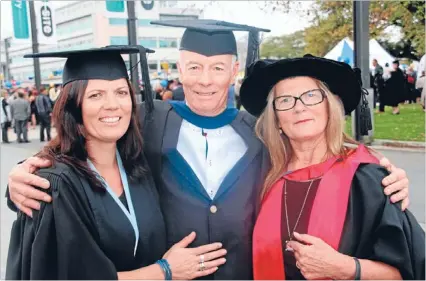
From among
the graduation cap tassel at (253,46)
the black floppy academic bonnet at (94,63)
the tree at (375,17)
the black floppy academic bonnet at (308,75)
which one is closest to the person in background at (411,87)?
the tree at (375,17)

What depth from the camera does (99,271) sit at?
1.86 metres

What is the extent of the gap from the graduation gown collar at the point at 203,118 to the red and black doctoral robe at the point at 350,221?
46cm

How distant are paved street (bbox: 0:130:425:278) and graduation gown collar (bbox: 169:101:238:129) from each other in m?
2.61

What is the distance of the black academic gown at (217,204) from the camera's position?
221 centimetres

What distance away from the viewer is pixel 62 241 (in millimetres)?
1801

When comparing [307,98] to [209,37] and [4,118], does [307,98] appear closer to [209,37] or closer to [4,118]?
[209,37]

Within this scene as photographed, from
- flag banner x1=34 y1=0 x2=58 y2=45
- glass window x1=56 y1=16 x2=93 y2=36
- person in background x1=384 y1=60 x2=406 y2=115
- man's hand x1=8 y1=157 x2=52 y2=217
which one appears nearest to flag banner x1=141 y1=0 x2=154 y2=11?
glass window x1=56 y1=16 x2=93 y2=36

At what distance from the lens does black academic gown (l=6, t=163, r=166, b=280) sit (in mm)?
1801

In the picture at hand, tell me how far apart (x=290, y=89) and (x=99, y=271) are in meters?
1.10

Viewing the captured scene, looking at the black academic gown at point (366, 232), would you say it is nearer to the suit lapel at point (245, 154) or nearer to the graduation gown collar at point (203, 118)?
the suit lapel at point (245, 154)

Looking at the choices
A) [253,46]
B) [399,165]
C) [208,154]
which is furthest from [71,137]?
[399,165]

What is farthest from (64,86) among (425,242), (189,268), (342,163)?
(425,242)

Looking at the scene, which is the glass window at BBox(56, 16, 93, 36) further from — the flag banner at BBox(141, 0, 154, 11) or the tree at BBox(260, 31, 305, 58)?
the tree at BBox(260, 31, 305, 58)

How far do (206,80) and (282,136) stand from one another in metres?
0.46
